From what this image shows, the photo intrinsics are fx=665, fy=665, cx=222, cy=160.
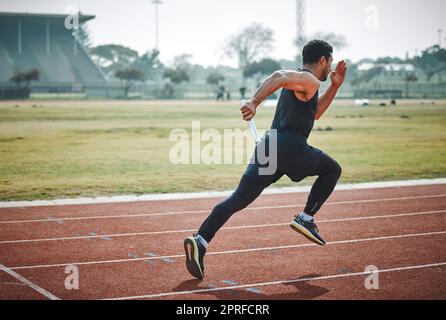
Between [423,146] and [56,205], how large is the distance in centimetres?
1383

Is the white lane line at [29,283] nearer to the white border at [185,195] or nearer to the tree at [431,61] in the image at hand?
the white border at [185,195]

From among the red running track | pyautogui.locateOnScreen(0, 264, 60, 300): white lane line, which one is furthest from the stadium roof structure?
pyautogui.locateOnScreen(0, 264, 60, 300): white lane line

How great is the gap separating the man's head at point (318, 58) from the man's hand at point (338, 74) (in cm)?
44

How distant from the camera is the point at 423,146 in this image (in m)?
20.9

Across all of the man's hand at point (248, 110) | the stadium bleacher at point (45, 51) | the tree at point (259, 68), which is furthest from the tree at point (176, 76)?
the man's hand at point (248, 110)

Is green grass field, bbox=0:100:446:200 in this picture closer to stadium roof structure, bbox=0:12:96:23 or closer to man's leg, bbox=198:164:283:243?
man's leg, bbox=198:164:283:243

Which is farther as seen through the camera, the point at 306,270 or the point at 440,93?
the point at 440,93

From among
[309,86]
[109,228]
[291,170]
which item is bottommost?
[109,228]

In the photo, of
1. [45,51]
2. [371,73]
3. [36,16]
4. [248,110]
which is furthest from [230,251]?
[371,73]

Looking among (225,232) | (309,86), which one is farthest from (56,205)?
(309,86)

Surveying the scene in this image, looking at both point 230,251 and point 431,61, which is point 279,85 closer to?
point 230,251

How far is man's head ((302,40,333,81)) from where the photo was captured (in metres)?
5.86

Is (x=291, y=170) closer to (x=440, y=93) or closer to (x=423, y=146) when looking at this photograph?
(x=423, y=146)

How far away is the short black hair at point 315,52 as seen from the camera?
5.86m
